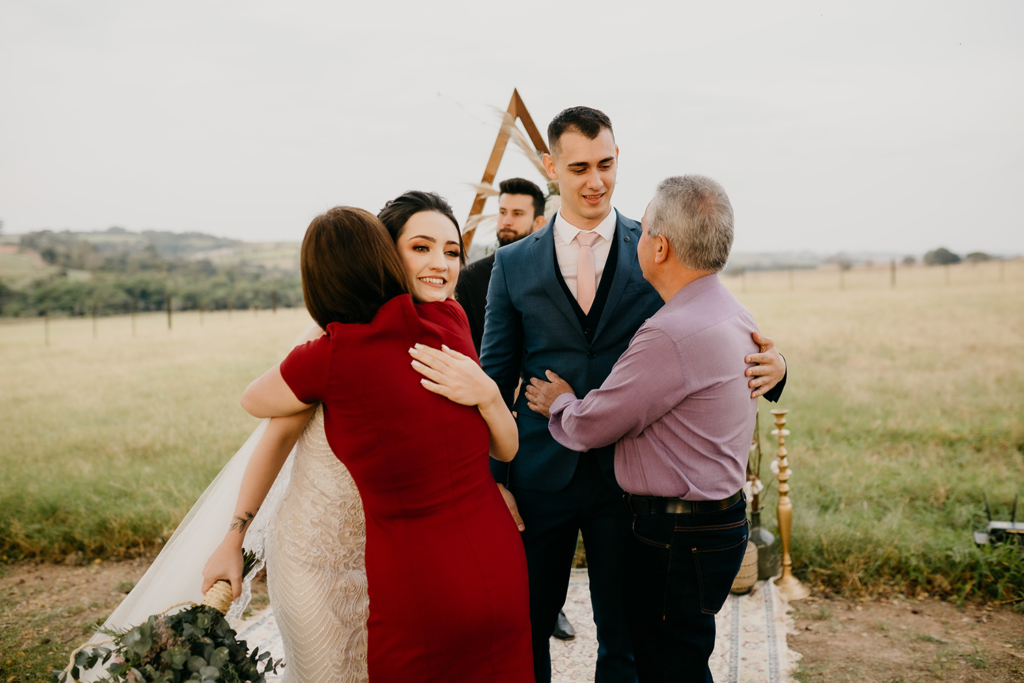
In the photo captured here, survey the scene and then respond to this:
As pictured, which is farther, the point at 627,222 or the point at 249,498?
the point at 627,222

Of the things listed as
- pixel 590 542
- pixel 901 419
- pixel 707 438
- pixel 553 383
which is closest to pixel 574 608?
pixel 590 542

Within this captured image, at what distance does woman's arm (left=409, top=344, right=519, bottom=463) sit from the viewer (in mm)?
1746

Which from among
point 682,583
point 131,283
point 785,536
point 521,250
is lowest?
point 785,536

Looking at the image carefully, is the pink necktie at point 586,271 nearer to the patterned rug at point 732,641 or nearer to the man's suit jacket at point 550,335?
the man's suit jacket at point 550,335

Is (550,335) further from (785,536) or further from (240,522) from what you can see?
(785,536)

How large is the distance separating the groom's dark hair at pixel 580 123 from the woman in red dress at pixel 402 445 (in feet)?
4.25

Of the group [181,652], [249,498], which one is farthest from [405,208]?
[181,652]

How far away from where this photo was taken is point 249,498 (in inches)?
79.4

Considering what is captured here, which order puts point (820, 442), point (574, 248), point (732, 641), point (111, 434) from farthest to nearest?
point (111, 434), point (820, 442), point (732, 641), point (574, 248)

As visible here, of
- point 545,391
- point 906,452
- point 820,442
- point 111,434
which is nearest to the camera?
point 545,391

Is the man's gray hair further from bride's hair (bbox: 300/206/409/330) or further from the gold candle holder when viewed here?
the gold candle holder

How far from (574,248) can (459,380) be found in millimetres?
1246

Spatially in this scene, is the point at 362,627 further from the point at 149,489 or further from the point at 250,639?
the point at 149,489

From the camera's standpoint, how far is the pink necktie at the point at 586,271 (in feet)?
8.98
